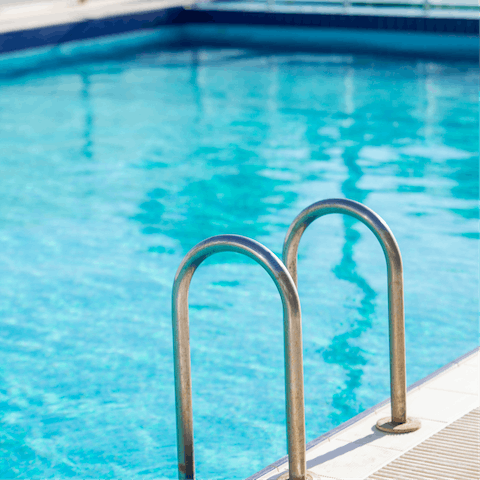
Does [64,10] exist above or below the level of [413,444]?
above

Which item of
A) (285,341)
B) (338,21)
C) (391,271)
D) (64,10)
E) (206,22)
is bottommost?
(285,341)

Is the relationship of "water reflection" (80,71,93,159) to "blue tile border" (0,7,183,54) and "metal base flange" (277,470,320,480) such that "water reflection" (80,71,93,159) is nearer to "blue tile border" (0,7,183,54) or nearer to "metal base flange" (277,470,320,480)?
"blue tile border" (0,7,183,54)

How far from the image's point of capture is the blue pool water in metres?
3.86

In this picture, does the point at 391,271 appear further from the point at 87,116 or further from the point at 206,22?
the point at 206,22

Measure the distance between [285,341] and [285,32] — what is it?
1258cm

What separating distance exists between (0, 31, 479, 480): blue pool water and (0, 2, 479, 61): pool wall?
2.18 metres

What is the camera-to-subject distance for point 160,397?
13.3 ft

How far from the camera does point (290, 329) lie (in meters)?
2.42

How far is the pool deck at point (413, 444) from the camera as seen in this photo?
2.69 meters

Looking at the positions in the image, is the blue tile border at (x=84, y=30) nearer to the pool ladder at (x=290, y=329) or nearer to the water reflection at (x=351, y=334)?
the water reflection at (x=351, y=334)

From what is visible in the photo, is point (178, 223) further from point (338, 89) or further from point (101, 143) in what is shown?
point (338, 89)

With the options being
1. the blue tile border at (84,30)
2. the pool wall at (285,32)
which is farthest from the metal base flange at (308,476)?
the blue tile border at (84,30)

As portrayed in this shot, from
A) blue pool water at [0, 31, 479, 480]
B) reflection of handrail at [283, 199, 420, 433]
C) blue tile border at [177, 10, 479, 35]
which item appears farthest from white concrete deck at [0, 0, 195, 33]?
reflection of handrail at [283, 199, 420, 433]

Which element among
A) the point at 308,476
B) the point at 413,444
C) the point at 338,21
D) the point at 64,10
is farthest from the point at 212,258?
the point at 64,10
